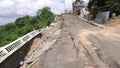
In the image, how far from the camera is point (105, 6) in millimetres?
44438

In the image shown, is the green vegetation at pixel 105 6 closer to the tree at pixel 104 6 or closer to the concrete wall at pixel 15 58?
the tree at pixel 104 6

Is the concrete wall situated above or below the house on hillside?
above

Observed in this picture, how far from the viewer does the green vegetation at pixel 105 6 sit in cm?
4091

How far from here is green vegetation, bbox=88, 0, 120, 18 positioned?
4091 centimetres

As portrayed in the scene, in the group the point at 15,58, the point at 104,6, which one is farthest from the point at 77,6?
the point at 15,58

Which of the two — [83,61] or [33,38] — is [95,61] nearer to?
[83,61]

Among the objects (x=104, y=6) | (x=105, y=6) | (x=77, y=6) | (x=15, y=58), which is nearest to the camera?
(x=15, y=58)

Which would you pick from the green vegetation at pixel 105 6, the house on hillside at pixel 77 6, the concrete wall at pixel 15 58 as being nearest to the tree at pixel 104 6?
the green vegetation at pixel 105 6

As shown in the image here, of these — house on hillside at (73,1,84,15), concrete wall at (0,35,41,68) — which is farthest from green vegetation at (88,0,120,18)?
house on hillside at (73,1,84,15)

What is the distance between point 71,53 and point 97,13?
3503cm

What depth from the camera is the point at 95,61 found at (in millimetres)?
12336

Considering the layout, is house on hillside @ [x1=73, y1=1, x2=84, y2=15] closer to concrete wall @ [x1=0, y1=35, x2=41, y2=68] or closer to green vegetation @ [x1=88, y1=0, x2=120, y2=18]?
green vegetation @ [x1=88, y1=0, x2=120, y2=18]

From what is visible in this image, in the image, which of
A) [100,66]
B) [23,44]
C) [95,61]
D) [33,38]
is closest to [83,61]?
[95,61]

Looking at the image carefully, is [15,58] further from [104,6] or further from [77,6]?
[77,6]
